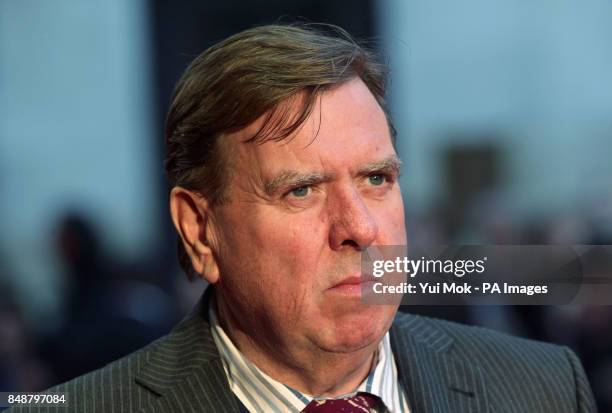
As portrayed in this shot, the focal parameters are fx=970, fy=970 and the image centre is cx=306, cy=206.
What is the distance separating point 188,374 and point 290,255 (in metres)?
0.48

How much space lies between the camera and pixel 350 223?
2.41 meters

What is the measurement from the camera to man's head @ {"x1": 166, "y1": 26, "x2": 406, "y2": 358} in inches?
95.2

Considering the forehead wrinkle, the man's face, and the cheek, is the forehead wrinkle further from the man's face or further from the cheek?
the cheek

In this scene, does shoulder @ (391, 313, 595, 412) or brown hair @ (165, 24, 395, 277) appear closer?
brown hair @ (165, 24, 395, 277)

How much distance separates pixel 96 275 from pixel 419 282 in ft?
10.6

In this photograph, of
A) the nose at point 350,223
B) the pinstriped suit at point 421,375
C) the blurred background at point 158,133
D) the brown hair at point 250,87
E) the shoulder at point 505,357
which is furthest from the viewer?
the blurred background at point 158,133

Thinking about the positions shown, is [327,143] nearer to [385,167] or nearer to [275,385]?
[385,167]

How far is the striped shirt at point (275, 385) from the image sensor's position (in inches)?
101

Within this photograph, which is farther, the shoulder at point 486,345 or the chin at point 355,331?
the shoulder at point 486,345

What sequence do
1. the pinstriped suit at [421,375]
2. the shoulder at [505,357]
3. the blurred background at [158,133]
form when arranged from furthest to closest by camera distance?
1. the blurred background at [158,133]
2. the shoulder at [505,357]
3. the pinstriped suit at [421,375]

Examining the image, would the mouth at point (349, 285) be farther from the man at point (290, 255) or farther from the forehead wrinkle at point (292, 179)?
the forehead wrinkle at point (292, 179)

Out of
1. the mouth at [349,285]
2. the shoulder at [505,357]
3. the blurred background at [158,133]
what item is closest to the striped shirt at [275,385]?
the shoulder at [505,357]

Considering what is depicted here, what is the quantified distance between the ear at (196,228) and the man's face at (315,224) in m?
0.11

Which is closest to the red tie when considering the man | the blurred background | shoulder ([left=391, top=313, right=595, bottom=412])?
the man
